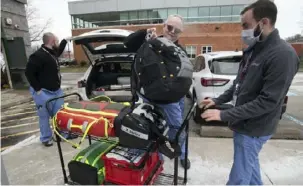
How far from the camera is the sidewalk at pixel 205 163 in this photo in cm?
253

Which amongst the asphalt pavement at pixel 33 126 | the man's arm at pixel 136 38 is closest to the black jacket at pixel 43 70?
the asphalt pavement at pixel 33 126

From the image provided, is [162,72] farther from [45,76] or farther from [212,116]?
[45,76]

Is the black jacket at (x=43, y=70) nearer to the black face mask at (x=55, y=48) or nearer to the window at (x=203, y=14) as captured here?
the black face mask at (x=55, y=48)

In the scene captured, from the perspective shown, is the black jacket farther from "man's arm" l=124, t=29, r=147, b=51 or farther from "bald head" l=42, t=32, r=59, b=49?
"man's arm" l=124, t=29, r=147, b=51

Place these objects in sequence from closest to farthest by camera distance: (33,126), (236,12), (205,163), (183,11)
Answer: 1. (205,163)
2. (33,126)
3. (236,12)
4. (183,11)

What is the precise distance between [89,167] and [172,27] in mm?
1687

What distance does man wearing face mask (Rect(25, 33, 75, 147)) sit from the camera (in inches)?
125

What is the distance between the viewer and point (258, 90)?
5.01ft

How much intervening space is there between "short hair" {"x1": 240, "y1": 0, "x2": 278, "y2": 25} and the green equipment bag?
165 centimetres

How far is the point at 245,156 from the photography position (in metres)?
1.67

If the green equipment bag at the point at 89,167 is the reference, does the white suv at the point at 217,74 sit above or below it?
above

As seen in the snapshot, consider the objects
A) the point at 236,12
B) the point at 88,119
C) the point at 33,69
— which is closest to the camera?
the point at 88,119

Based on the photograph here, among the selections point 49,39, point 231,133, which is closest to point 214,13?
point 231,133

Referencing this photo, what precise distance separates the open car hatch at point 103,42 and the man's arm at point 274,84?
6.32 ft
